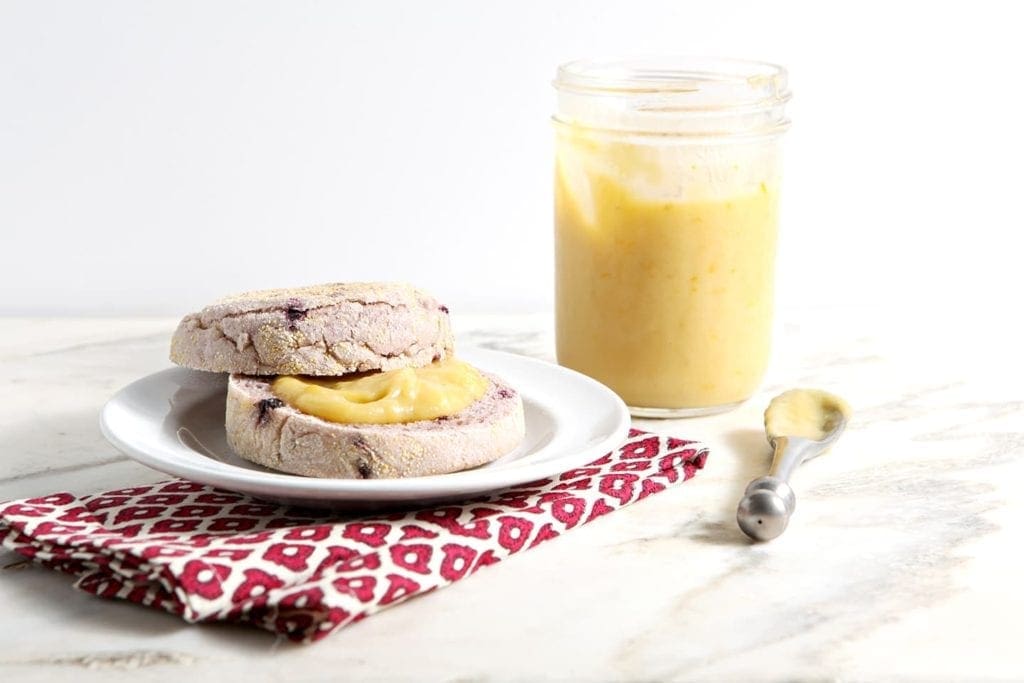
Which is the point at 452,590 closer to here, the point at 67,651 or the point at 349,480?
the point at 349,480

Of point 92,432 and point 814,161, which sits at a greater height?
point 814,161

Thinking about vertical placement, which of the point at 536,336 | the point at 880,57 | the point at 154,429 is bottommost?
the point at 536,336

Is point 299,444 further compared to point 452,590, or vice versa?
point 299,444

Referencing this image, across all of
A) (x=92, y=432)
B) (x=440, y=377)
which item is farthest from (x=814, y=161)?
(x=92, y=432)

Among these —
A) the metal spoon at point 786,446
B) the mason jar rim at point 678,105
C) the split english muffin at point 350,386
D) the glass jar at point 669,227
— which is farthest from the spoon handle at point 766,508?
the mason jar rim at point 678,105

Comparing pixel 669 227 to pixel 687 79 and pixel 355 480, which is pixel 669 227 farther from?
pixel 355 480

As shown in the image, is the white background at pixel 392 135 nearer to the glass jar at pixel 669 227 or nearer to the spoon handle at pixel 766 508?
the glass jar at pixel 669 227
